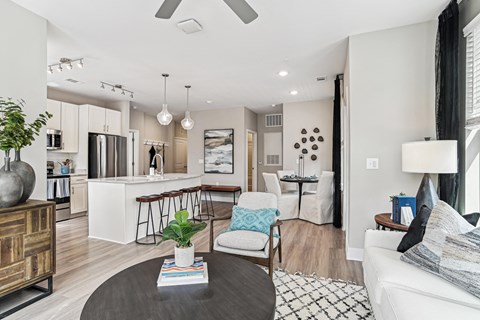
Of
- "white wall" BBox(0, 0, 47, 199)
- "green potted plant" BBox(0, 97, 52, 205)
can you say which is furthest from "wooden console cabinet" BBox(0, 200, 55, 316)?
"white wall" BBox(0, 0, 47, 199)

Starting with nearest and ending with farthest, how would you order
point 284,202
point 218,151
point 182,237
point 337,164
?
point 182,237
point 337,164
point 284,202
point 218,151

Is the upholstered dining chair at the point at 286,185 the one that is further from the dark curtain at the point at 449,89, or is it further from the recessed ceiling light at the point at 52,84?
the recessed ceiling light at the point at 52,84

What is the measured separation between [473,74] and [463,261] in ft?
6.08

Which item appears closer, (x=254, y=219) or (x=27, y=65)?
(x=27, y=65)

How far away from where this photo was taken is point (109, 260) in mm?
3217

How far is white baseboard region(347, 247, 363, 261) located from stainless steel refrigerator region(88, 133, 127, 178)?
17.3 feet

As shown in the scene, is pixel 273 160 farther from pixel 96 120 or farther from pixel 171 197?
pixel 96 120

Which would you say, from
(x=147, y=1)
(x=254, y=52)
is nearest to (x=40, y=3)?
(x=147, y=1)

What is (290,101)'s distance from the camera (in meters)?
6.84

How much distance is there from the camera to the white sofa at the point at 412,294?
129 centimetres

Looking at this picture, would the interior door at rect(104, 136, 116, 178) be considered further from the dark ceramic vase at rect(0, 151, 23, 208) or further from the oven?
the dark ceramic vase at rect(0, 151, 23, 208)

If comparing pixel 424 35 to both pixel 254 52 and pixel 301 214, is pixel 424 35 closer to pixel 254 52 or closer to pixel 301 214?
pixel 254 52

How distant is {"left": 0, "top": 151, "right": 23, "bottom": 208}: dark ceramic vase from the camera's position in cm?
197

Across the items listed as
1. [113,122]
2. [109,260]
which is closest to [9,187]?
[109,260]
